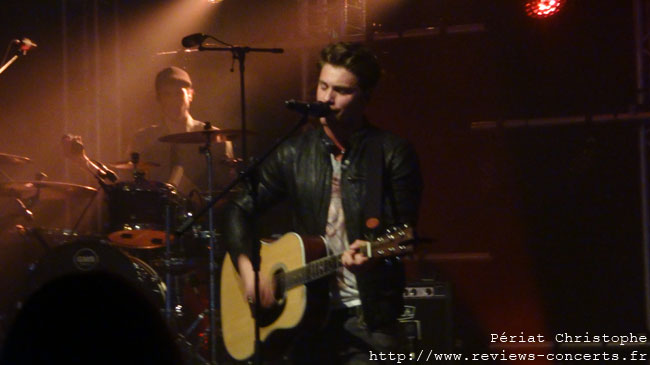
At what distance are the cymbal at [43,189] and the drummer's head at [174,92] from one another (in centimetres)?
123

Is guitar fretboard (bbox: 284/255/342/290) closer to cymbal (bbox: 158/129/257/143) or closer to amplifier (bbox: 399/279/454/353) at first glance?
amplifier (bbox: 399/279/454/353)

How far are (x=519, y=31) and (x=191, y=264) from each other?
11.5ft

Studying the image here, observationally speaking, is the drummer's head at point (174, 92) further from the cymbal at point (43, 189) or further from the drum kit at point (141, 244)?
the cymbal at point (43, 189)

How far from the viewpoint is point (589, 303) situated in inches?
284

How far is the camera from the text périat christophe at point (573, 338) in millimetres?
6996

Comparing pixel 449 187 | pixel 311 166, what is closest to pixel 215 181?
pixel 449 187

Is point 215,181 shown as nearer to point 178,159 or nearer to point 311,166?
point 178,159

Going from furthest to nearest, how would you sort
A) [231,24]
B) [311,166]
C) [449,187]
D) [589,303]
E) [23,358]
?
[231,24] < [449,187] < [589,303] < [311,166] < [23,358]

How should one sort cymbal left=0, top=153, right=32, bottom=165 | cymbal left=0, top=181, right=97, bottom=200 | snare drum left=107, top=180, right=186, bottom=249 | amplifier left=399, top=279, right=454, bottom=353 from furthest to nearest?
snare drum left=107, top=180, right=186, bottom=249 < cymbal left=0, top=181, right=97, bottom=200 < cymbal left=0, top=153, right=32, bottom=165 < amplifier left=399, top=279, right=454, bottom=353

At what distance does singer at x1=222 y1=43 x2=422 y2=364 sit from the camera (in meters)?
3.80

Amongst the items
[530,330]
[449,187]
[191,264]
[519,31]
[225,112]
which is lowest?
[530,330]

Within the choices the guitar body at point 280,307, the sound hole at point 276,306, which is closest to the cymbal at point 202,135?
the guitar body at point 280,307

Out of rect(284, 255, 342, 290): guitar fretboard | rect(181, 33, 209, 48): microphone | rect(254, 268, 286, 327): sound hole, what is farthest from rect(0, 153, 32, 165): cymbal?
rect(284, 255, 342, 290): guitar fretboard

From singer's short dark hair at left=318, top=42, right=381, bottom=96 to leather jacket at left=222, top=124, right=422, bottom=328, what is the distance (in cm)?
24
